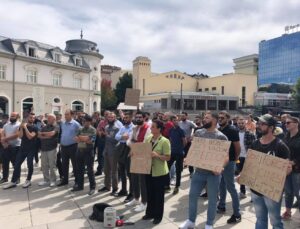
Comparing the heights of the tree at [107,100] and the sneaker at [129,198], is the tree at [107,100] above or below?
above

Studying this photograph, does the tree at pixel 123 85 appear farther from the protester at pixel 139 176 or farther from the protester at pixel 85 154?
the protester at pixel 139 176

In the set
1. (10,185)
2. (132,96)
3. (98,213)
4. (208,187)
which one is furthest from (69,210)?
(132,96)

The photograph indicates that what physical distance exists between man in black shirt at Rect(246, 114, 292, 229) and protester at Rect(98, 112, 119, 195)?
13.0 feet

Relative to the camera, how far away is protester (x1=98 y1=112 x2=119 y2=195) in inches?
297

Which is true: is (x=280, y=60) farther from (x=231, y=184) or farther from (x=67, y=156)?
(x=231, y=184)

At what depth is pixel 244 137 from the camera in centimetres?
753

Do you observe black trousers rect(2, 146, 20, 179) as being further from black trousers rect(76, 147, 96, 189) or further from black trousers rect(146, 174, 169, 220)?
black trousers rect(146, 174, 169, 220)

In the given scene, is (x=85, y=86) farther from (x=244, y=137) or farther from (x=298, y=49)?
(x=298, y=49)

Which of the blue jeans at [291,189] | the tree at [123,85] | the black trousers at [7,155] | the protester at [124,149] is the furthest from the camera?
the tree at [123,85]

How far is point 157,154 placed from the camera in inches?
219

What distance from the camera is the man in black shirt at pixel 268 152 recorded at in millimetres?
4012

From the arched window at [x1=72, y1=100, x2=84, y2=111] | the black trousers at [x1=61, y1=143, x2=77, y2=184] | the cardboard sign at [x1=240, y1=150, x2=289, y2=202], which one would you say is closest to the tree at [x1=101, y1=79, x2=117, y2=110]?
the arched window at [x1=72, y1=100, x2=84, y2=111]

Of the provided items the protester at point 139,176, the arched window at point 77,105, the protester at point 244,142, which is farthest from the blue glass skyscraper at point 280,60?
the protester at point 139,176

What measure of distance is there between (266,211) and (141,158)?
235 centimetres
